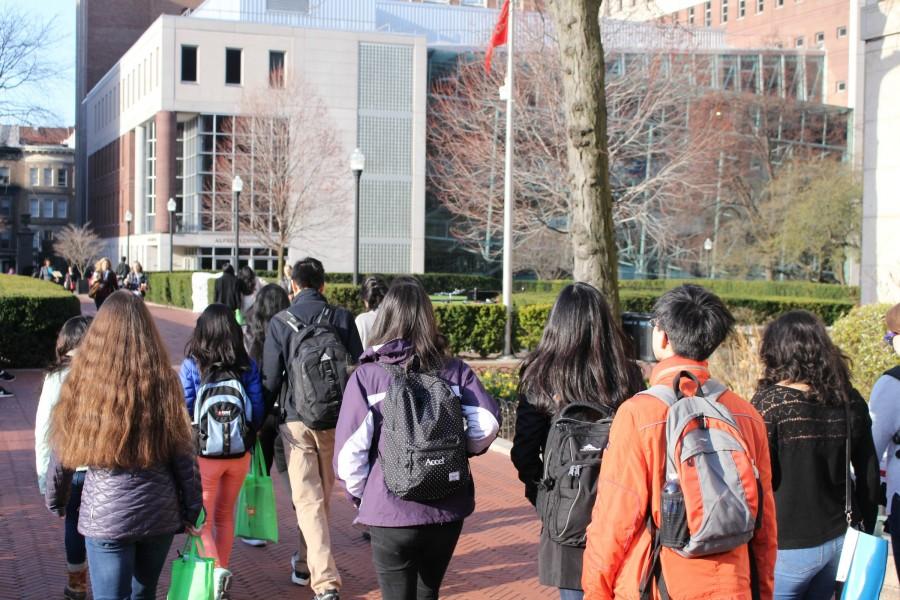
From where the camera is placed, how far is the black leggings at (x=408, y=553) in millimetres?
3809

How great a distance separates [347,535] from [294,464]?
1.68 meters

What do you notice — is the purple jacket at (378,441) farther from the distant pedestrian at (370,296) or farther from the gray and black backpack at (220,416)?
the distant pedestrian at (370,296)

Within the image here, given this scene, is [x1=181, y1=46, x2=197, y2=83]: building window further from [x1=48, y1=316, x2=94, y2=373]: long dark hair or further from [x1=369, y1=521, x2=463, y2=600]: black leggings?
[x1=369, y1=521, x2=463, y2=600]: black leggings

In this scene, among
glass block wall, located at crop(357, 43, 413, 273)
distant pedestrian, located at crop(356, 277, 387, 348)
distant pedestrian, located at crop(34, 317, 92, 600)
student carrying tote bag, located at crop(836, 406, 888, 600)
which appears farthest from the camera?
glass block wall, located at crop(357, 43, 413, 273)

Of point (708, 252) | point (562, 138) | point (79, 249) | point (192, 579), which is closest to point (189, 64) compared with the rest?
point (79, 249)

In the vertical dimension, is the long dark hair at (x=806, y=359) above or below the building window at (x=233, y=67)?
below

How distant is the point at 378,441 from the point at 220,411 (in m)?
1.67

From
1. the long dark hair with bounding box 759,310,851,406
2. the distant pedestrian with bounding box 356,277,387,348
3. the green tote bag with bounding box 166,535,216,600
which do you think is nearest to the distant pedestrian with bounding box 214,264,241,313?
the distant pedestrian with bounding box 356,277,387,348

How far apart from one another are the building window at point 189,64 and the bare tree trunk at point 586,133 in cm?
4192

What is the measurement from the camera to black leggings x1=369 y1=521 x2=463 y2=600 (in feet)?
12.5

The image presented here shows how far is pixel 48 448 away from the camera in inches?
175

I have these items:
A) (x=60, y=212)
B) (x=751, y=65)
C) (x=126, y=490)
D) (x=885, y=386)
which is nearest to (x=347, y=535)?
(x=126, y=490)

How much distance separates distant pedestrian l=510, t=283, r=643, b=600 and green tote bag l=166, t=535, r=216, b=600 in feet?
4.75

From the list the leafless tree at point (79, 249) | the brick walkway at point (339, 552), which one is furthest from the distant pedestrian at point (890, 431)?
the leafless tree at point (79, 249)
